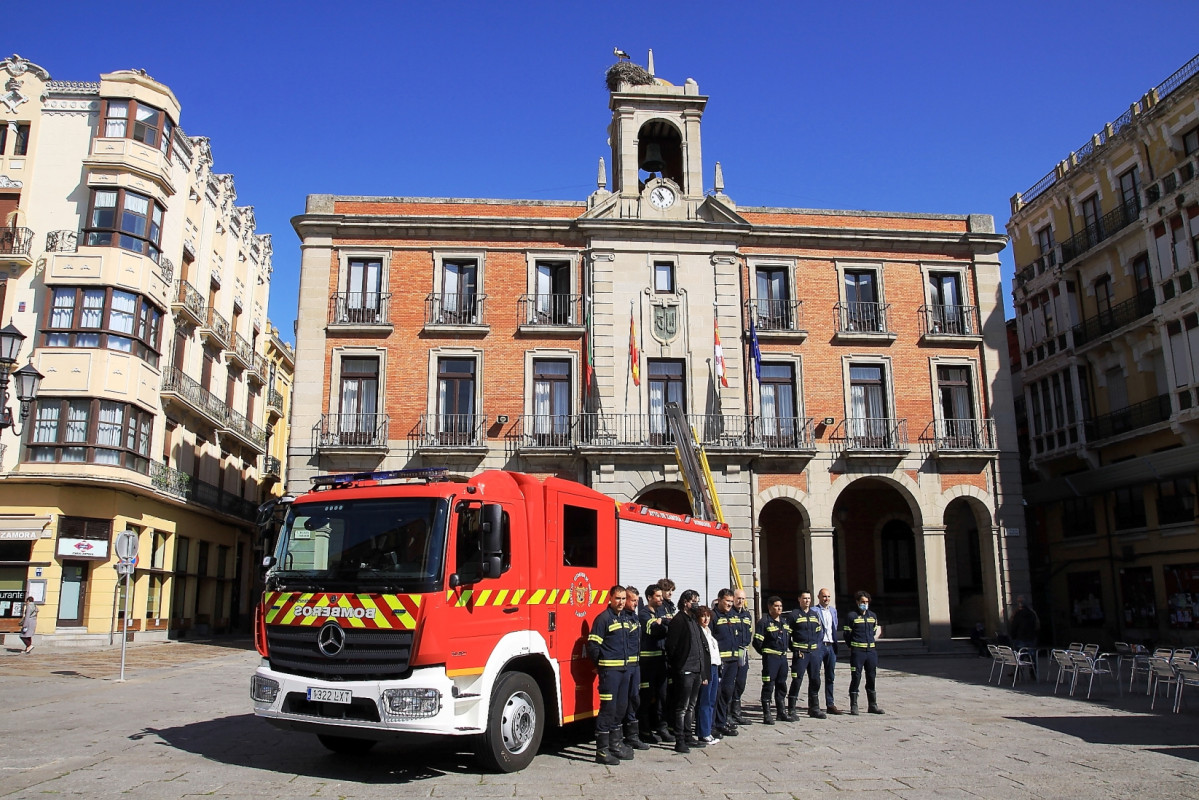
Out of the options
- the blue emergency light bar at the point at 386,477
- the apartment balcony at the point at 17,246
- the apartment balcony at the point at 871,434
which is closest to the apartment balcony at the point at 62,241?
the apartment balcony at the point at 17,246

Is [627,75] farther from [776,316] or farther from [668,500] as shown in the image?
[668,500]

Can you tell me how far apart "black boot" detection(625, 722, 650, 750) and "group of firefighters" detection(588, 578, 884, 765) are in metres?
0.01

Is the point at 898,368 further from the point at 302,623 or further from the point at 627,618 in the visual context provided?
the point at 302,623

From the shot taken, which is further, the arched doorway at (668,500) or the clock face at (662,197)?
the arched doorway at (668,500)

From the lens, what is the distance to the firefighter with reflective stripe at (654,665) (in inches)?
428

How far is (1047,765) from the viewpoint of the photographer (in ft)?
31.9

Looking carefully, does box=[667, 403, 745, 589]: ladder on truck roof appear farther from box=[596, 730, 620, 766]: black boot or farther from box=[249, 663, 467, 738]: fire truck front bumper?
box=[249, 663, 467, 738]: fire truck front bumper

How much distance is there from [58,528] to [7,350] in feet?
48.2

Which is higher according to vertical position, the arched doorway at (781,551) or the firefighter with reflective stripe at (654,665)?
the arched doorway at (781,551)

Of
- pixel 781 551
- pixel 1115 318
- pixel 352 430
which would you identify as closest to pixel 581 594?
pixel 352 430

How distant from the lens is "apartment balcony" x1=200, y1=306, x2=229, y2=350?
3356 cm

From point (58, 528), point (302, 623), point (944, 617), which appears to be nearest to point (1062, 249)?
point (944, 617)

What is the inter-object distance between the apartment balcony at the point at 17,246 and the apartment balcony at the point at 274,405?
57.1 feet

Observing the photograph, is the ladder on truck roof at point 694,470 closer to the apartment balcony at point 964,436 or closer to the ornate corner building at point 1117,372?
the apartment balcony at point 964,436
